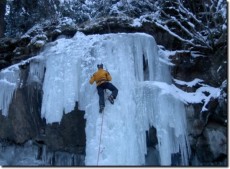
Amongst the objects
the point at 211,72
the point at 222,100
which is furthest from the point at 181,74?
the point at 222,100

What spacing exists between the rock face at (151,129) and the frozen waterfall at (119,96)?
253 mm

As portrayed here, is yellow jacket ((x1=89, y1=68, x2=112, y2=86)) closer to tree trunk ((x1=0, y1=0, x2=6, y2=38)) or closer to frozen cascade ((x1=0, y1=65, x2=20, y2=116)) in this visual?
frozen cascade ((x1=0, y1=65, x2=20, y2=116))

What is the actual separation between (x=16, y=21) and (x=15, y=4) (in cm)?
62

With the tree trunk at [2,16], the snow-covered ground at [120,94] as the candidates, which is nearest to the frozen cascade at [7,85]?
the snow-covered ground at [120,94]

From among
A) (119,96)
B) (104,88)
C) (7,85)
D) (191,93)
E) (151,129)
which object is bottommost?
(151,129)

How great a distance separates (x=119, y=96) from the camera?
7766 millimetres

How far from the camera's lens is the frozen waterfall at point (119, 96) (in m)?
7.26

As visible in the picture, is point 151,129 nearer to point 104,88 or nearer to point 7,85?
point 104,88

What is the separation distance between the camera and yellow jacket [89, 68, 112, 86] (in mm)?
7684

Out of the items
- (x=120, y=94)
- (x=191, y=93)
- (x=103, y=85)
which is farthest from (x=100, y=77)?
(x=191, y=93)

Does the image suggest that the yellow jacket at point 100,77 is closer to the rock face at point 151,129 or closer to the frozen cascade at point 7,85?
the rock face at point 151,129

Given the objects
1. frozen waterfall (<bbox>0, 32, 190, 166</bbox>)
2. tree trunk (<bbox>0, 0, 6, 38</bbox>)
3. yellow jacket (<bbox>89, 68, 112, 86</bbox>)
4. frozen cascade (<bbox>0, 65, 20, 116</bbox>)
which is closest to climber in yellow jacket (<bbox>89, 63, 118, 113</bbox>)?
yellow jacket (<bbox>89, 68, 112, 86</bbox>)

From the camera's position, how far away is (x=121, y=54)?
27.6 feet

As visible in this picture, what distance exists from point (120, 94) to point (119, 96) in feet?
0.19
